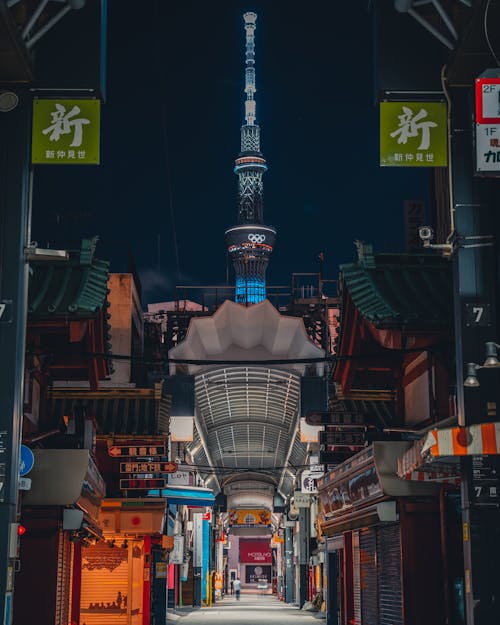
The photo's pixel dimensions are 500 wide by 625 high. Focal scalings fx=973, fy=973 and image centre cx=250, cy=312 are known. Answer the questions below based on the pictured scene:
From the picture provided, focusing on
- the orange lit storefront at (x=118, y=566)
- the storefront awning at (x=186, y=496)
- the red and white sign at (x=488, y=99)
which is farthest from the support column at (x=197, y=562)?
the red and white sign at (x=488, y=99)

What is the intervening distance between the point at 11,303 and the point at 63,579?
8461 millimetres

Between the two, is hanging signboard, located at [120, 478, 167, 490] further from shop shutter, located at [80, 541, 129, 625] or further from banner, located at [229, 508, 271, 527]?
banner, located at [229, 508, 271, 527]

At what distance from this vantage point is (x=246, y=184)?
196 meters

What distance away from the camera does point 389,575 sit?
68.1 feet

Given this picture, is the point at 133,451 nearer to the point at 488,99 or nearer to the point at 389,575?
the point at 389,575

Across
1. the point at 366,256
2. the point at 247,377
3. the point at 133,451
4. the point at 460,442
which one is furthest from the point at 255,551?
the point at 460,442

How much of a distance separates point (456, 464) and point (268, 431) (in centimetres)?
4239

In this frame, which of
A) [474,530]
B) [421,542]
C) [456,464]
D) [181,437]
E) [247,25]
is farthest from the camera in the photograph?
[247,25]

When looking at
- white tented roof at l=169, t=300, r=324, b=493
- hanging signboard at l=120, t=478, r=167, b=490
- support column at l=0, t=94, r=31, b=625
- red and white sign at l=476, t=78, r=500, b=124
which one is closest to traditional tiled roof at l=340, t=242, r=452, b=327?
red and white sign at l=476, t=78, r=500, b=124

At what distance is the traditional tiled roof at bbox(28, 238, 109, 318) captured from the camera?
674 inches

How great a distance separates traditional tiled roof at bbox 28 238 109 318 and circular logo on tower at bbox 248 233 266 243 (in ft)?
545

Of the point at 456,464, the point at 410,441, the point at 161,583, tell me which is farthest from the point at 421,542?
the point at 161,583

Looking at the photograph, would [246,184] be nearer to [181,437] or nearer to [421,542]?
[181,437]

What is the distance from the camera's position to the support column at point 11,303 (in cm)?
1393
